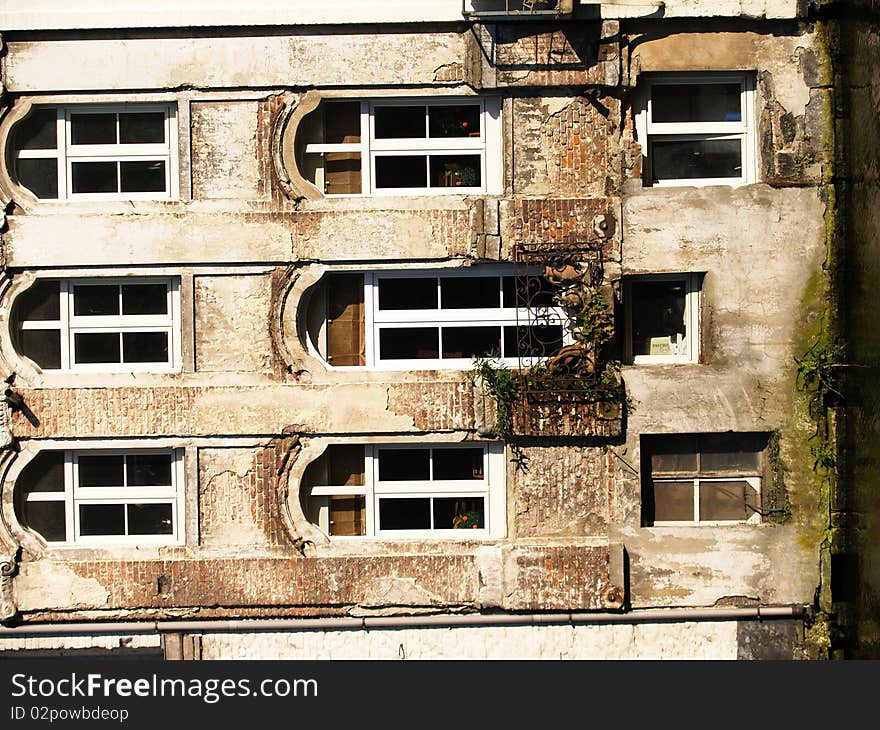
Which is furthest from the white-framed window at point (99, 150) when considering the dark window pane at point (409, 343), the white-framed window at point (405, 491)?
the white-framed window at point (405, 491)

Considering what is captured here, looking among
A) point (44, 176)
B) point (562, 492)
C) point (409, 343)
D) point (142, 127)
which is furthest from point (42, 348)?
point (562, 492)

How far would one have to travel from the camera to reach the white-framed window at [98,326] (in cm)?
980

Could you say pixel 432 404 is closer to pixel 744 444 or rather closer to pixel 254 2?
pixel 744 444

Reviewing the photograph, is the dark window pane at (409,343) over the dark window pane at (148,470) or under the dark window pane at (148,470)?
over

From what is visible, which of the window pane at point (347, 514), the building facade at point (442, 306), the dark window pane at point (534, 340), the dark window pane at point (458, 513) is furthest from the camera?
the window pane at point (347, 514)

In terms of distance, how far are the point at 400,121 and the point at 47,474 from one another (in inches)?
251

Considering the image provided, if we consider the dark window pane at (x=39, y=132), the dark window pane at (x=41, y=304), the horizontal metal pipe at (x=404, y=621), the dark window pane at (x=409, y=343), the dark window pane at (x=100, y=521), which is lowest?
the horizontal metal pipe at (x=404, y=621)

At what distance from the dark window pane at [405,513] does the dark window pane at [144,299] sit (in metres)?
3.75

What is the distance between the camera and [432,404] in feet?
31.1

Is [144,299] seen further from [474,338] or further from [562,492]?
[562,492]

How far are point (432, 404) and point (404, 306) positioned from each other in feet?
4.36

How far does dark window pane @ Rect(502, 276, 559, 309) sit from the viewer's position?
957cm

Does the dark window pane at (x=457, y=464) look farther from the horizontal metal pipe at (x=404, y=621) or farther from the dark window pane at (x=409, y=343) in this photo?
the horizontal metal pipe at (x=404, y=621)

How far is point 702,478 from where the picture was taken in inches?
388
